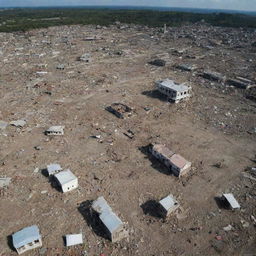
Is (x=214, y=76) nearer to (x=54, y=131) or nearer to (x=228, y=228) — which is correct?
(x=54, y=131)

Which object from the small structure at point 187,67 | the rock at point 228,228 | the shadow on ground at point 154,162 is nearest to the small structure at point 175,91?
the shadow on ground at point 154,162

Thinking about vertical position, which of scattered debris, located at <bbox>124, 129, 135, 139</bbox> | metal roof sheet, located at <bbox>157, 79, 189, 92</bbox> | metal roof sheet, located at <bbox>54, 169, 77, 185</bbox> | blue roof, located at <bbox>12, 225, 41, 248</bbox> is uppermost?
metal roof sheet, located at <bbox>157, 79, 189, 92</bbox>

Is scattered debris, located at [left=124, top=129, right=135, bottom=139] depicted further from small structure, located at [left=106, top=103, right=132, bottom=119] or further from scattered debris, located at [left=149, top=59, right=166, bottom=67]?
scattered debris, located at [left=149, top=59, right=166, bottom=67]

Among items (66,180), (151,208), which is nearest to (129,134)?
(66,180)

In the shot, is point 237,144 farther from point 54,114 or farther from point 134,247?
point 54,114

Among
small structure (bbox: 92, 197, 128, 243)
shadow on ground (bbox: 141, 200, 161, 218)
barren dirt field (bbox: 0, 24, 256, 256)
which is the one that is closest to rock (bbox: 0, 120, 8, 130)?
barren dirt field (bbox: 0, 24, 256, 256)

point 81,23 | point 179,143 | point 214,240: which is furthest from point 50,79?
point 81,23
